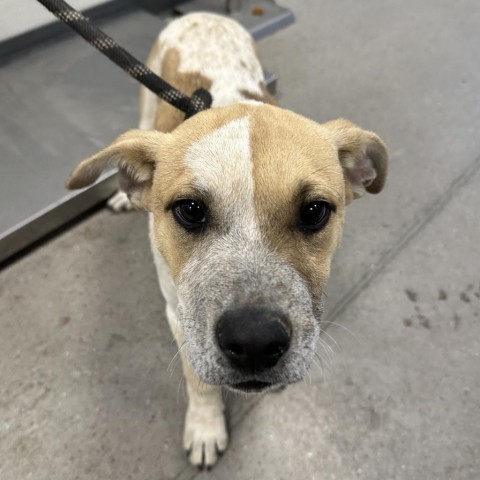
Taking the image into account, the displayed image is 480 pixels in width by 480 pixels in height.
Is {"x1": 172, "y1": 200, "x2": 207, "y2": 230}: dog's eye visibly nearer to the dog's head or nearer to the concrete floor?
the dog's head

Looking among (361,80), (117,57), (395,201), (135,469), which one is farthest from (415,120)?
(135,469)

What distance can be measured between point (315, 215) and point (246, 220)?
0.27 meters

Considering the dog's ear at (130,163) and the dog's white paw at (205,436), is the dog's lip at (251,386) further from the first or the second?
the dog's ear at (130,163)

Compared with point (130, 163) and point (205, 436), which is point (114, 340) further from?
point (130, 163)

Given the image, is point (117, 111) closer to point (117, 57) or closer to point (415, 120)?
point (117, 57)

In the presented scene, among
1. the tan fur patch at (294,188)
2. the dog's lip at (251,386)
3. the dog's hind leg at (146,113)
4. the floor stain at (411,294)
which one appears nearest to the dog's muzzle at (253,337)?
the dog's lip at (251,386)

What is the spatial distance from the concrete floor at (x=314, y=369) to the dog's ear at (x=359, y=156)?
3.29ft

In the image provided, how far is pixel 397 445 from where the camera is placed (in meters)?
2.46

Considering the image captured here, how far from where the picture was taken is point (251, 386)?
1655mm

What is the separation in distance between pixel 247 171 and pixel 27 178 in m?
2.27

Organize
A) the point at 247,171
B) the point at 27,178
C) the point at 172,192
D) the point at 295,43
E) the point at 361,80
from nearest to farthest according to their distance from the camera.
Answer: the point at 247,171
the point at 172,192
the point at 27,178
the point at 361,80
the point at 295,43

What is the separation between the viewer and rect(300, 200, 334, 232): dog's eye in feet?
5.54

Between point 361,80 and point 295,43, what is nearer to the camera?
point 361,80

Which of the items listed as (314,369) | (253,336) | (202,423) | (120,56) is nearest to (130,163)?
(120,56)
